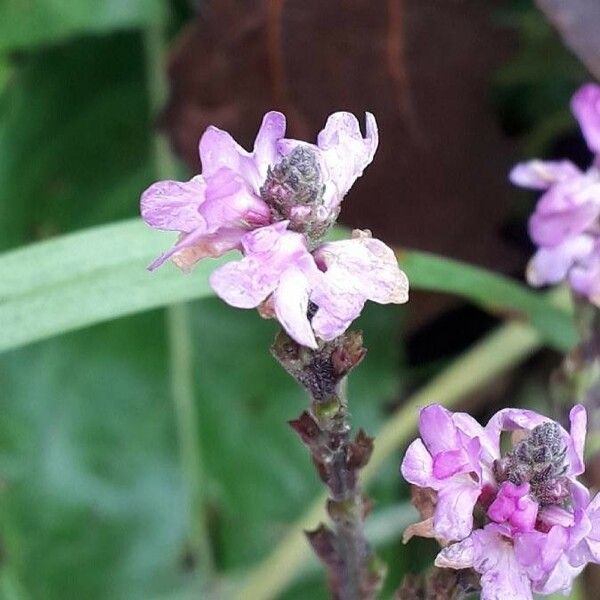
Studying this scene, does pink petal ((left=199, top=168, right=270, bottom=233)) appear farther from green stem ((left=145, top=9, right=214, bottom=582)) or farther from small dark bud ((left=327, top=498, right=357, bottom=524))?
green stem ((left=145, top=9, right=214, bottom=582))

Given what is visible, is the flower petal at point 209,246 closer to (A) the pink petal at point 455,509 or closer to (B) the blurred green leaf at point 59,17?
(A) the pink petal at point 455,509

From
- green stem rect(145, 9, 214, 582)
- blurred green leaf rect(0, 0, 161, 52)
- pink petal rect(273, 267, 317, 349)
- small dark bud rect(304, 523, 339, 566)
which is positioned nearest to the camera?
pink petal rect(273, 267, 317, 349)

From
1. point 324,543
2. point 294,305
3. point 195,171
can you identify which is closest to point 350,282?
point 294,305

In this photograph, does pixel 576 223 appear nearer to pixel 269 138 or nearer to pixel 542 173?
pixel 542 173

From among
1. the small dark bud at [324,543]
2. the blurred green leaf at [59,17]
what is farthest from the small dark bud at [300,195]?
the blurred green leaf at [59,17]

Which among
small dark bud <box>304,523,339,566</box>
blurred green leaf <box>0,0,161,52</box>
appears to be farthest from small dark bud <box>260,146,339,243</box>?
blurred green leaf <box>0,0,161,52</box>

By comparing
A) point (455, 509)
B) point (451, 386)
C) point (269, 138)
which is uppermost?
point (269, 138)
